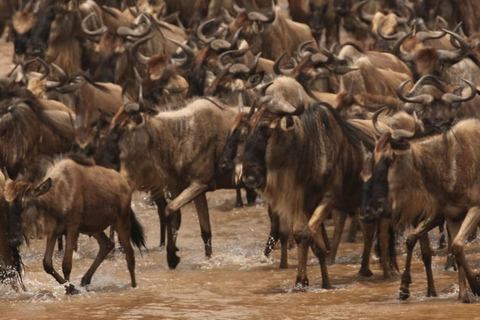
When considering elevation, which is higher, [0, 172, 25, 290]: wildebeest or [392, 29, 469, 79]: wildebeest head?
→ [392, 29, 469, 79]: wildebeest head

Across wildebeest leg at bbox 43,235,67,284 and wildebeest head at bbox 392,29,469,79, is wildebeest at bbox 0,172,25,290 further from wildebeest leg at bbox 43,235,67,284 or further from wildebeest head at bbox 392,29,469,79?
wildebeest head at bbox 392,29,469,79

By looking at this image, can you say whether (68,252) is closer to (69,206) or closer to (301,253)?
(69,206)

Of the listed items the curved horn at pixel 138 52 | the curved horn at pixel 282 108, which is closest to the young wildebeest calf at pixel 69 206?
the curved horn at pixel 282 108

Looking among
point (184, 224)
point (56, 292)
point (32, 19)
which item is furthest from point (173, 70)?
point (56, 292)

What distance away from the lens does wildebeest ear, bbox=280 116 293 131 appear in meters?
13.1

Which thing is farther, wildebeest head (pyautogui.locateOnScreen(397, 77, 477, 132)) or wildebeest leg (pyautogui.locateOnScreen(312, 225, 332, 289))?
wildebeest head (pyautogui.locateOnScreen(397, 77, 477, 132))

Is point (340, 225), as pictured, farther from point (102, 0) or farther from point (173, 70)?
point (102, 0)

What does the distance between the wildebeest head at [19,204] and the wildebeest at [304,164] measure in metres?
1.81

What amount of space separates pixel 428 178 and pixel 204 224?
3.42m

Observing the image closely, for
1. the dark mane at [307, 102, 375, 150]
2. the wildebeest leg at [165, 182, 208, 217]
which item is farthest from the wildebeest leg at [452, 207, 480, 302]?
the wildebeest leg at [165, 182, 208, 217]

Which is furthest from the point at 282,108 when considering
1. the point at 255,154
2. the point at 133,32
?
the point at 133,32

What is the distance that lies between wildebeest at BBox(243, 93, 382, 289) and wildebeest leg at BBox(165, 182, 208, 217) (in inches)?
61.3

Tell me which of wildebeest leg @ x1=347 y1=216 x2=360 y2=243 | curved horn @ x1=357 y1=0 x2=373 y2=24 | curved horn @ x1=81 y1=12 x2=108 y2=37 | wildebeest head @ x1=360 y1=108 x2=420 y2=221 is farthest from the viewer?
curved horn @ x1=357 y1=0 x2=373 y2=24

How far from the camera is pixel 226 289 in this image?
1309cm
